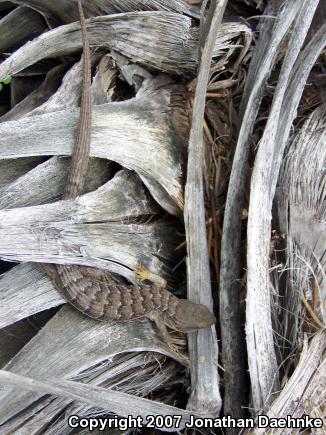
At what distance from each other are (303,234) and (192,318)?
0.54m

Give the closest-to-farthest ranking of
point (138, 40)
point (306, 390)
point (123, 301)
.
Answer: point (306, 390) < point (138, 40) < point (123, 301)

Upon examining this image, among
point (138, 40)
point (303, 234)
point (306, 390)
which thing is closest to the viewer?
point (306, 390)

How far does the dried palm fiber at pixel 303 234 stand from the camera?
1918 millimetres

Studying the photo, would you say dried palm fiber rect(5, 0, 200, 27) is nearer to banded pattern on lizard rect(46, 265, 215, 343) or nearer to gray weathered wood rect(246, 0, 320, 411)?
gray weathered wood rect(246, 0, 320, 411)

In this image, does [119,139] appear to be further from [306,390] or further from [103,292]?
[306,390]

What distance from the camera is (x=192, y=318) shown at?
80.5 inches

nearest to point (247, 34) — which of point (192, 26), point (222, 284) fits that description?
point (192, 26)

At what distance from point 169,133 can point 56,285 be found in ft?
2.43

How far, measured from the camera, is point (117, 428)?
7.22ft

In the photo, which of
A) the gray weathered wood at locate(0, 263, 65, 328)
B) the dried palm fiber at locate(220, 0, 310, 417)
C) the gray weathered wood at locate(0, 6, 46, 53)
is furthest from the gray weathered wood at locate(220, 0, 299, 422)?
the gray weathered wood at locate(0, 6, 46, 53)

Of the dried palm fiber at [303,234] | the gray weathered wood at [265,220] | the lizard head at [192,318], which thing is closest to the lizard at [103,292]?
the lizard head at [192,318]

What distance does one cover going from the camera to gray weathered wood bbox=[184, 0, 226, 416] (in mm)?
1972

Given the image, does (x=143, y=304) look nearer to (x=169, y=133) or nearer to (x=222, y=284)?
(x=222, y=284)

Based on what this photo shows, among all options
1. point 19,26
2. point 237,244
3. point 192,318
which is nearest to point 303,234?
point 237,244
